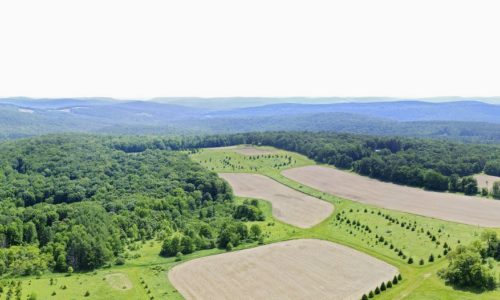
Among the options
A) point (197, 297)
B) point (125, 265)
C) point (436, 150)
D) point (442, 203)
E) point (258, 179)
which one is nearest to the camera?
point (197, 297)

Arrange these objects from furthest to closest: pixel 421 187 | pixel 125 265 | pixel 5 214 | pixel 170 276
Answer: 1. pixel 421 187
2. pixel 5 214
3. pixel 125 265
4. pixel 170 276

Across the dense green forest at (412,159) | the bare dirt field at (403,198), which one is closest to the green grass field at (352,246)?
the bare dirt field at (403,198)

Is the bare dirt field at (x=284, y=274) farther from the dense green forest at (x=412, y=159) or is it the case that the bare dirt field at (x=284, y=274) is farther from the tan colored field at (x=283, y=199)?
the dense green forest at (x=412, y=159)

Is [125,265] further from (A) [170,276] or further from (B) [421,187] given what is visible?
(B) [421,187]

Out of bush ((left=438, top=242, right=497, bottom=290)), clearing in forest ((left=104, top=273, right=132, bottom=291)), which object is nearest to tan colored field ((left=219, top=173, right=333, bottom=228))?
bush ((left=438, top=242, right=497, bottom=290))

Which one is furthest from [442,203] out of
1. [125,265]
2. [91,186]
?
[91,186]

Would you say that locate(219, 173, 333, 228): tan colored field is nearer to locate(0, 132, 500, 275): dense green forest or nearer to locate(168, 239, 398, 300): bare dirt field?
locate(0, 132, 500, 275): dense green forest

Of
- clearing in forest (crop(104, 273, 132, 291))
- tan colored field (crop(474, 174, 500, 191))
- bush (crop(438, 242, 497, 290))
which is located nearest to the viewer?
bush (crop(438, 242, 497, 290))
